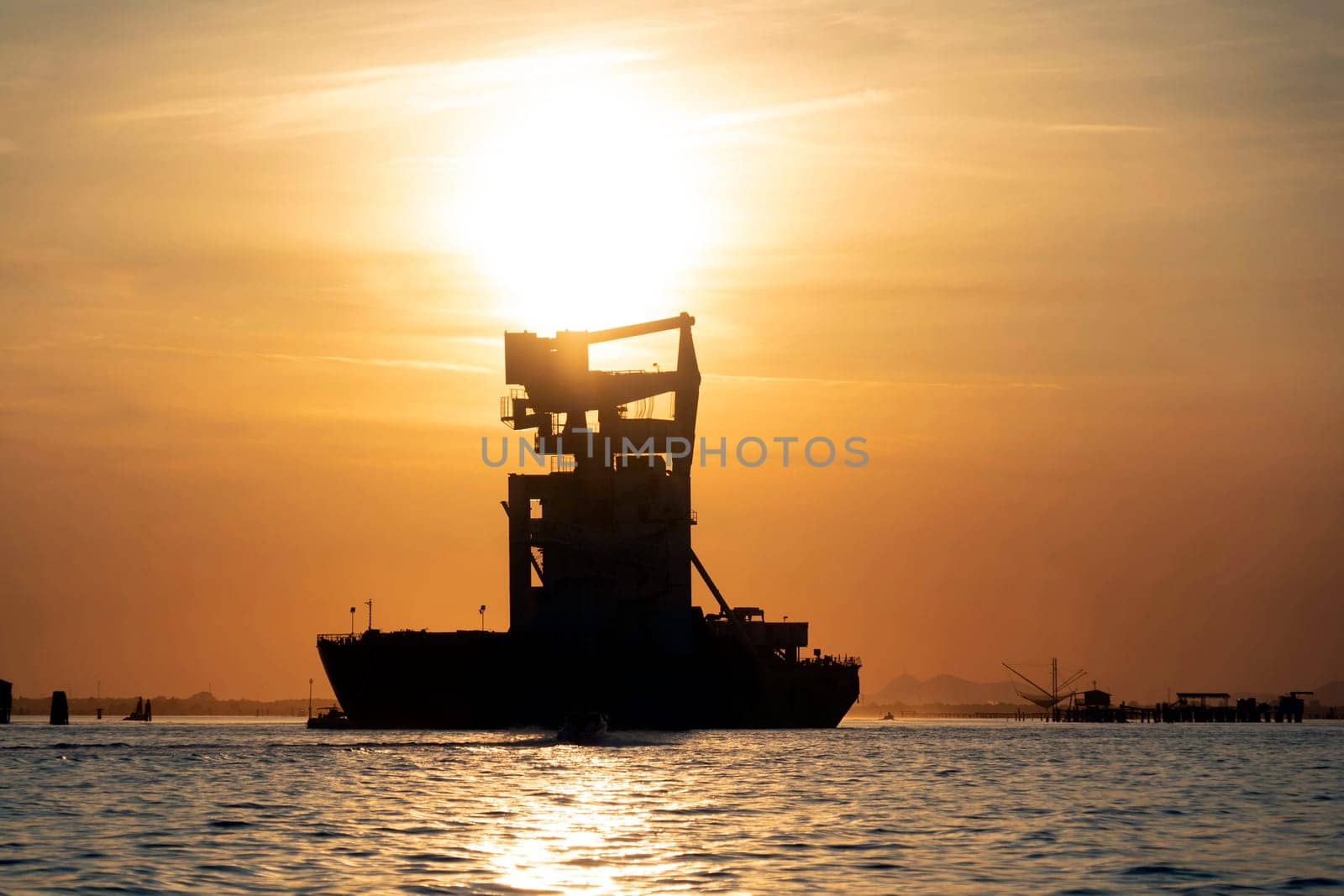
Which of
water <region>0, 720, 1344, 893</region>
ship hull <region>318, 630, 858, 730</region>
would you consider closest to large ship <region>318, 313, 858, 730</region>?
ship hull <region>318, 630, 858, 730</region>

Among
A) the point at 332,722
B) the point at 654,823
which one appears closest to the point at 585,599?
the point at 332,722

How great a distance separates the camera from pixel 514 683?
125500mm

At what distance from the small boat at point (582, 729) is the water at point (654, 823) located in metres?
18.5

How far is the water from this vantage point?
37.8 meters

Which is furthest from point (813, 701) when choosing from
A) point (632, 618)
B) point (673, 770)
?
point (673, 770)

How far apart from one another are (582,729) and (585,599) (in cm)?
1432

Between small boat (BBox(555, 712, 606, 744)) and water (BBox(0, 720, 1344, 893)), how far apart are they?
1852 cm

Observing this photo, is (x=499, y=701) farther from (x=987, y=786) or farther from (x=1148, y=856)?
(x=1148, y=856)

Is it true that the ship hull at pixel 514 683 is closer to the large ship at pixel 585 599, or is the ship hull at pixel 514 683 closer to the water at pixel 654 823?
the large ship at pixel 585 599

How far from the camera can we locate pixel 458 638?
416ft

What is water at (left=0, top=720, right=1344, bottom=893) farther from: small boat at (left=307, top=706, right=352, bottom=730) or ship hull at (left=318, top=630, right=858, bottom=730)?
small boat at (left=307, top=706, right=352, bottom=730)

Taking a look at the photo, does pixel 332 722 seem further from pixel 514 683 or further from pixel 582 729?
pixel 582 729

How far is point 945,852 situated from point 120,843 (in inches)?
800

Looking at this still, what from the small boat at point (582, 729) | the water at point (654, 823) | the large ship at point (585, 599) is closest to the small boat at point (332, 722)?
the large ship at point (585, 599)
